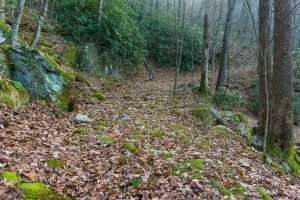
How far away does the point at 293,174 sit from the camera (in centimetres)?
695

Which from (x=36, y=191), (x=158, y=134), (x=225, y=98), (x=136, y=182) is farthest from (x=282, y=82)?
(x=225, y=98)

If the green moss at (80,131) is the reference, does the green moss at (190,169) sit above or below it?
below

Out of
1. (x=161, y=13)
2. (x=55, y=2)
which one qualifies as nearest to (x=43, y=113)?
(x=55, y=2)

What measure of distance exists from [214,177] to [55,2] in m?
15.7

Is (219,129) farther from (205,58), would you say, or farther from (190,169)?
(205,58)

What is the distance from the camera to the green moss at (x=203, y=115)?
9.43 metres

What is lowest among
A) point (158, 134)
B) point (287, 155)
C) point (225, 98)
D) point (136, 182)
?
point (287, 155)

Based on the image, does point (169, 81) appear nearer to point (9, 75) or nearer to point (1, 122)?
point (9, 75)

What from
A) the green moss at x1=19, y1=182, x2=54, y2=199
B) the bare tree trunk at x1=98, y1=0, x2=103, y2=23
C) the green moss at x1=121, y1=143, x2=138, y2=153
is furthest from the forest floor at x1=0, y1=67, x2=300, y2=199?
the bare tree trunk at x1=98, y1=0, x2=103, y2=23

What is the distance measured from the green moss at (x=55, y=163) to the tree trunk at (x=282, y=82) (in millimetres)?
5496

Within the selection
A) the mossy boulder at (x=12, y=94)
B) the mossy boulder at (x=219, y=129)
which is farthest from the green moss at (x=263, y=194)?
the mossy boulder at (x=12, y=94)

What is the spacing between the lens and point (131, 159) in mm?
5453

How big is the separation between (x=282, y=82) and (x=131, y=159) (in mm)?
4605

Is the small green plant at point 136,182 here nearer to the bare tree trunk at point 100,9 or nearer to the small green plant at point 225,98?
the small green plant at point 225,98
